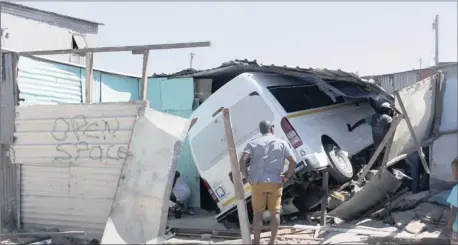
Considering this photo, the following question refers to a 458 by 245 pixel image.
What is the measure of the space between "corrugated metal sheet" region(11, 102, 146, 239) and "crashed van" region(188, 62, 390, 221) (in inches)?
56.6

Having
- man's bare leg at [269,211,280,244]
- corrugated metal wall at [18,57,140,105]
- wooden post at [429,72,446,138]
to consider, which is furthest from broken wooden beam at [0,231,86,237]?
wooden post at [429,72,446,138]

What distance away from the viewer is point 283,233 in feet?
24.5

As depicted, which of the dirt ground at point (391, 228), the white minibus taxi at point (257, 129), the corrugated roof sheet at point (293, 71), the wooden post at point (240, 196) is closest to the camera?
the wooden post at point (240, 196)

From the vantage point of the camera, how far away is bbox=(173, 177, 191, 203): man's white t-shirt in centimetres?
1050

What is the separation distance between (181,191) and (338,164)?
3.48 metres

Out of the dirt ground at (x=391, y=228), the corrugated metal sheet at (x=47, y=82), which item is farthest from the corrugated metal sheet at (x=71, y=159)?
the dirt ground at (x=391, y=228)

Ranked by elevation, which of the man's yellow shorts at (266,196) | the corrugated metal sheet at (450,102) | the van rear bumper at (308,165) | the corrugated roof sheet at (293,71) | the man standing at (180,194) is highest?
the corrugated roof sheet at (293,71)

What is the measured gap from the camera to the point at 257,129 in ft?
26.2

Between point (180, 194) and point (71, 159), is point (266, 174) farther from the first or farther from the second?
point (180, 194)

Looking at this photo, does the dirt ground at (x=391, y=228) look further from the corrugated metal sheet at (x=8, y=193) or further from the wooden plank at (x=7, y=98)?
the wooden plank at (x=7, y=98)

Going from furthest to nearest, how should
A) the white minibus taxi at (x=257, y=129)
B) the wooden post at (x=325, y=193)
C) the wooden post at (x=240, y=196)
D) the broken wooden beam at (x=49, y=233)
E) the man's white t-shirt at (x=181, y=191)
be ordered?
the man's white t-shirt at (x=181, y=191)
the wooden post at (x=325, y=193)
the white minibus taxi at (x=257, y=129)
the broken wooden beam at (x=49, y=233)
the wooden post at (x=240, y=196)

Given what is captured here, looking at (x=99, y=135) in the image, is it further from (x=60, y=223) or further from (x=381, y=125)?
(x=381, y=125)

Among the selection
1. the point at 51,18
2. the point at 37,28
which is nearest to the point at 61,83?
the point at 37,28

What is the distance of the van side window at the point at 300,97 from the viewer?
836 centimetres
